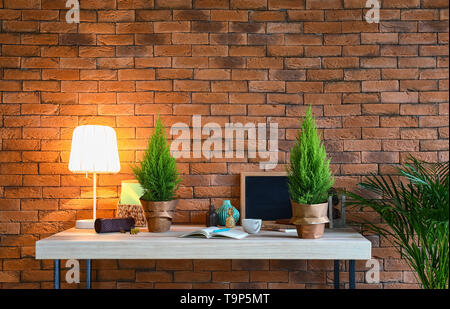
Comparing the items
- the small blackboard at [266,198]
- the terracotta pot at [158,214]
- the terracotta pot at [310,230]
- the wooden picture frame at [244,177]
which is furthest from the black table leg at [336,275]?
the terracotta pot at [158,214]

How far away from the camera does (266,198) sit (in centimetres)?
259

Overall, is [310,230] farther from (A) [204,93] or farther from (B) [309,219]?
(A) [204,93]

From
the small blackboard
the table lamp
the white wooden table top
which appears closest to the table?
the white wooden table top

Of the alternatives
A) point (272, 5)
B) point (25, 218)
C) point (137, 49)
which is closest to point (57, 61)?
point (137, 49)

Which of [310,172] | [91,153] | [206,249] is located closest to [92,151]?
[91,153]

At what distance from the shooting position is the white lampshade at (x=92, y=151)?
7.75 feet

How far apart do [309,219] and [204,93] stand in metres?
1.10

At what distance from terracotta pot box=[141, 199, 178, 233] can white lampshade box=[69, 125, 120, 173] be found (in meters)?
0.37

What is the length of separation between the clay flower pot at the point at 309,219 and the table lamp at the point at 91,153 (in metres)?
1.11

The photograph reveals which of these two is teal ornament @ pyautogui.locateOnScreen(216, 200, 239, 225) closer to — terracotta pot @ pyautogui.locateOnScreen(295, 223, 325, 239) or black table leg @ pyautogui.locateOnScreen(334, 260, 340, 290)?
terracotta pot @ pyautogui.locateOnScreen(295, 223, 325, 239)

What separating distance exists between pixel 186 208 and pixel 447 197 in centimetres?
149

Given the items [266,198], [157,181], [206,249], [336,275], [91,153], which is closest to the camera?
[206,249]

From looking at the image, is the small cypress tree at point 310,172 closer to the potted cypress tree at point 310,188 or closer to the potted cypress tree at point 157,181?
the potted cypress tree at point 310,188

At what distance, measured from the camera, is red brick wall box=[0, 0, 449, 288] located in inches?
104
